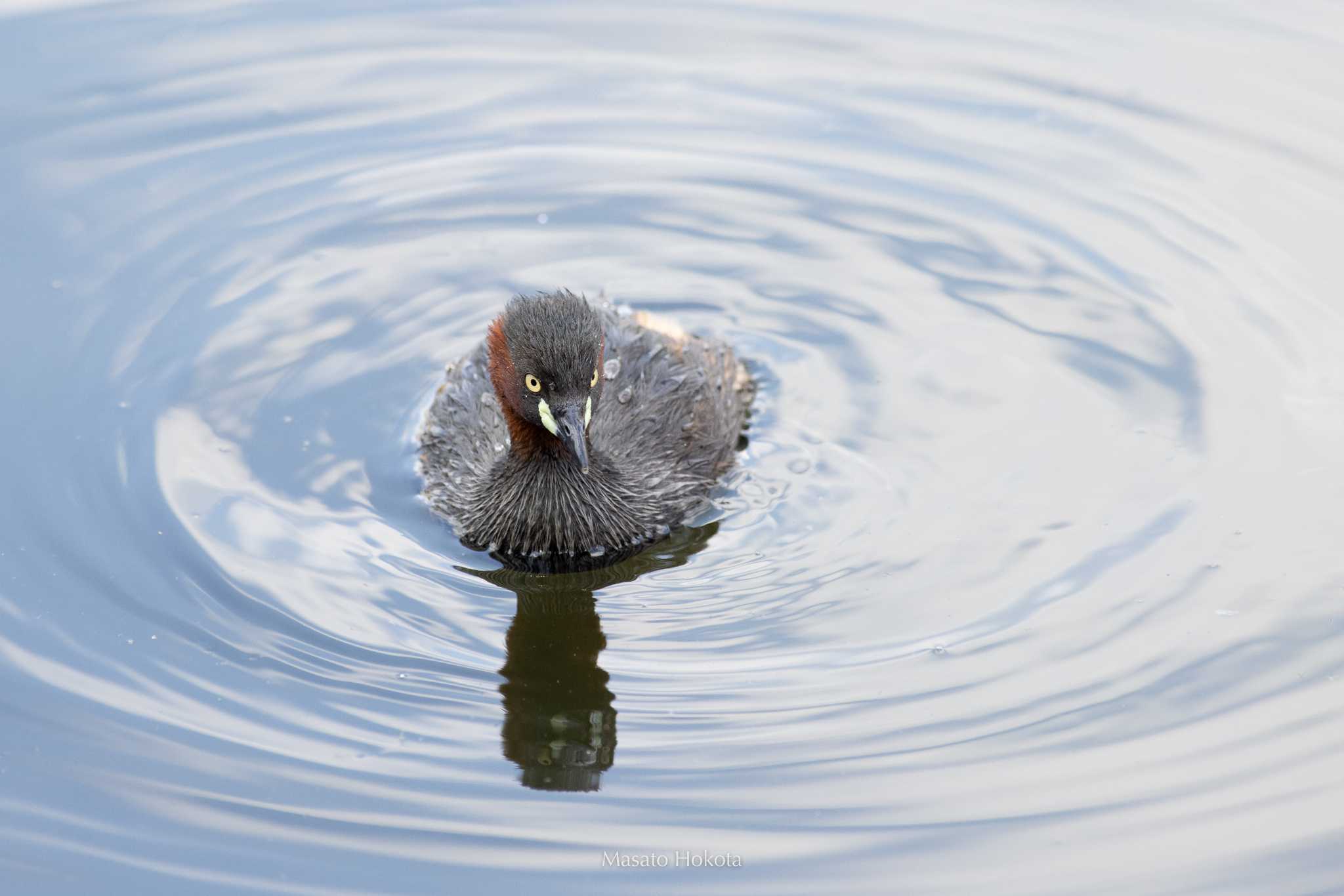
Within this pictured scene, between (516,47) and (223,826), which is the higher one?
(516,47)

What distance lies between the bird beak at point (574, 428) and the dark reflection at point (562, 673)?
0.72m

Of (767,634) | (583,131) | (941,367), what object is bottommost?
(767,634)

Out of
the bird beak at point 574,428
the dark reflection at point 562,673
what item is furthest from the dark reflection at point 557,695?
the bird beak at point 574,428

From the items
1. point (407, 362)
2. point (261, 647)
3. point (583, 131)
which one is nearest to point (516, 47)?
point (583, 131)

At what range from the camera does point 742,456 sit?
30.4 feet

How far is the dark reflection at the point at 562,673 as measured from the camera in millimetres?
7070

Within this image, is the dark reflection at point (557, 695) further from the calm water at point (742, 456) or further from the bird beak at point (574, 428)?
the bird beak at point (574, 428)

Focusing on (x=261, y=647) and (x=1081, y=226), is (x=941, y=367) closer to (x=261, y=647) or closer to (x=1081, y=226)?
(x=1081, y=226)

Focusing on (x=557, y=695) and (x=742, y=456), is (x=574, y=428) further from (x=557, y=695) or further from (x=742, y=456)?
(x=742, y=456)

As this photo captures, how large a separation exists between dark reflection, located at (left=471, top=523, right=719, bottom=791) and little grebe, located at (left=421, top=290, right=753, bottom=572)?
145mm

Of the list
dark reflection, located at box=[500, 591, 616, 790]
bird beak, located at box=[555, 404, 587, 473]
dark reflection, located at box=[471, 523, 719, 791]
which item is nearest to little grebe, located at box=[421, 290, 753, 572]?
bird beak, located at box=[555, 404, 587, 473]

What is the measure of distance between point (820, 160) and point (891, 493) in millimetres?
3636

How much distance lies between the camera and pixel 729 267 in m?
10.8

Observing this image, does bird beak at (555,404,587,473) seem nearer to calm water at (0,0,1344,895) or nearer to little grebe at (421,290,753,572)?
little grebe at (421,290,753,572)
